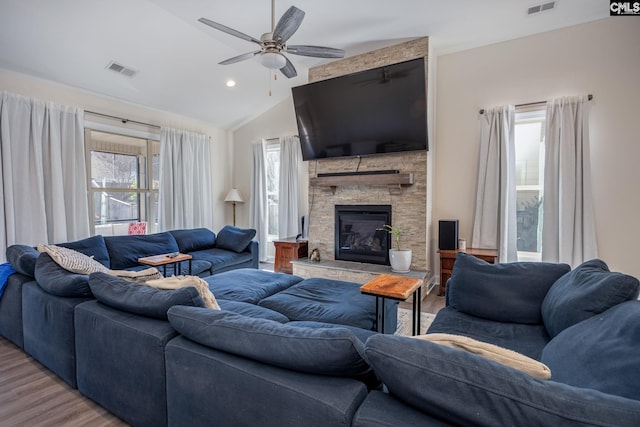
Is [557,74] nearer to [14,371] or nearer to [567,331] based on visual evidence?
[567,331]

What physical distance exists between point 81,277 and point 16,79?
333cm

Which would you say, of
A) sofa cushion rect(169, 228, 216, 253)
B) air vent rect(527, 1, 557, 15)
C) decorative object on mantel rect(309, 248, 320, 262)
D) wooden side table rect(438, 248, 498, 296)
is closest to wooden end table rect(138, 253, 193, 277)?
sofa cushion rect(169, 228, 216, 253)

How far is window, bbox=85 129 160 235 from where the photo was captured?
4.54 m

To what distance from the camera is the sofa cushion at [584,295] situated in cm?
140

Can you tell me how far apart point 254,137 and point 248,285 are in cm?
404

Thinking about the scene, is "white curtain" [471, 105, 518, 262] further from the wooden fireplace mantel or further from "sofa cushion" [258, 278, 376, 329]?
"sofa cushion" [258, 278, 376, 329]

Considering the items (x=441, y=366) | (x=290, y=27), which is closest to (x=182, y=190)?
(x=290, y=27)

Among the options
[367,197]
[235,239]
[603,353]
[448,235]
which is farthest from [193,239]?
[603,353]

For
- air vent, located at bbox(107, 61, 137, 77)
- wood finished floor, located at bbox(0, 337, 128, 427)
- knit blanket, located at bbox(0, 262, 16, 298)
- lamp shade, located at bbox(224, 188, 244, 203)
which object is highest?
air vent, located at bbox(107, 61, 137, 77)

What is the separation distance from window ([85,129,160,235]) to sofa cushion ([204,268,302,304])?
9.13ft

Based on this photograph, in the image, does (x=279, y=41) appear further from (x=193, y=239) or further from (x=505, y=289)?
(x=193, y=239)

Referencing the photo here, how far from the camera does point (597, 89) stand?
3.53 m

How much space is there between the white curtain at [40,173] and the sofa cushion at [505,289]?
460 cm

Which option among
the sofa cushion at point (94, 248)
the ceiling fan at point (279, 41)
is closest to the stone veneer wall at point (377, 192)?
the ceiling fan at point (279, 41)
